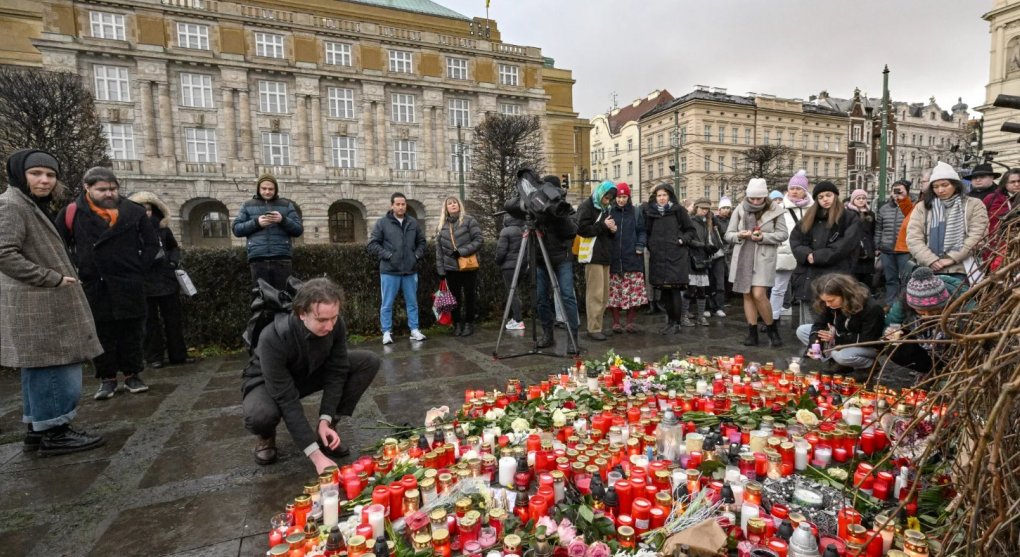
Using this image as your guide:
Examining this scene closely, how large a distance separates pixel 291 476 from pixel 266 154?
35.6 m

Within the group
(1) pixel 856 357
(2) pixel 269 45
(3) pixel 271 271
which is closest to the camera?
(1) pixel 856 357

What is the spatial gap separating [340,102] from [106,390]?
34.9 metres

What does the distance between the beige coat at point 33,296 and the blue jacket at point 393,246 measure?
135 inches

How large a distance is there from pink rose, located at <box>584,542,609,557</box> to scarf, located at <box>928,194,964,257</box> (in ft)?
17.7

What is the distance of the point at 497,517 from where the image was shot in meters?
2.00

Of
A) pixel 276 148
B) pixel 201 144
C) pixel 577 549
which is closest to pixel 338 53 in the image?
pixel 276 148

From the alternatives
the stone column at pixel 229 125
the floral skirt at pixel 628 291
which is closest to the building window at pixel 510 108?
the stone column at pixel 229 125

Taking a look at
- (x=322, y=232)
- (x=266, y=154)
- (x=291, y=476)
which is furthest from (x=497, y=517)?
(x=266, y=154)

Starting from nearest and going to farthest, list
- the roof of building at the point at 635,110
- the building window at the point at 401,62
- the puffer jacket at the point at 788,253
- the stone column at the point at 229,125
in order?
1. the puffer jacket at the point at 788,253
2. the stone column at the point at 229,125
3. the building window at the point at 401,62
4. the roof of building at the point at 635,110

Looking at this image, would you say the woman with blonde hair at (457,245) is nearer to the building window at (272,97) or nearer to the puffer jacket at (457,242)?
the puffer jacket at (457,242)

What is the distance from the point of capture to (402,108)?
3744 centimetres

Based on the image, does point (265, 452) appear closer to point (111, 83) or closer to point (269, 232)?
point (269, 232)

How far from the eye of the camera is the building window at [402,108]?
122 ft

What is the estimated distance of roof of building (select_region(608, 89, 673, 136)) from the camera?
65125mm
